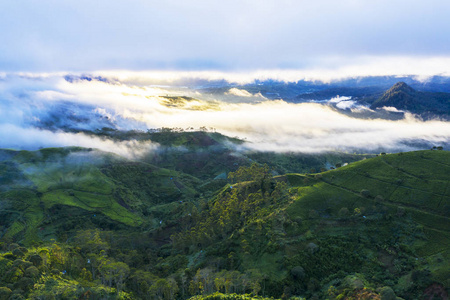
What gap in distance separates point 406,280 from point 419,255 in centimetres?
1336

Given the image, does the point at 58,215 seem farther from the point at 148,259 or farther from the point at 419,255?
the point at 419,255

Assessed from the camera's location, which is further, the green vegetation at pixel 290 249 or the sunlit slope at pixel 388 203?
the sunlit slope at pixel 388 203

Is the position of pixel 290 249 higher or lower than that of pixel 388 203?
lower

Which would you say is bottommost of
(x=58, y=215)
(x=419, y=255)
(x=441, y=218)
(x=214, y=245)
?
(x=58, y=215)

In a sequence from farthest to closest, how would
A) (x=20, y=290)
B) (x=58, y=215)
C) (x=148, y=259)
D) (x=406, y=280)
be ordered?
1. (x=58, y=215)
2. (x=148, y=259)
3. (x=406, y=280)
4. (x=20, y=290)

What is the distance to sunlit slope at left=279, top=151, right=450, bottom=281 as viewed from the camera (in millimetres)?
97375

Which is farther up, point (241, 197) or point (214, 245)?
point (241, 197)

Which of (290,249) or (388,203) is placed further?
(388,203)

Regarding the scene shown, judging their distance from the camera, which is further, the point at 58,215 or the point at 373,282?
the point at 58,215

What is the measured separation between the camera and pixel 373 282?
274 ft

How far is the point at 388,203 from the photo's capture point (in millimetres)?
113812

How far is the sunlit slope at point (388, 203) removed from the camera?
9738cm

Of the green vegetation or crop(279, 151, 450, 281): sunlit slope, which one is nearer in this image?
the green vegetation

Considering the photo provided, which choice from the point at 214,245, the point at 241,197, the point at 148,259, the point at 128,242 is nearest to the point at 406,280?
the point at 214,245
